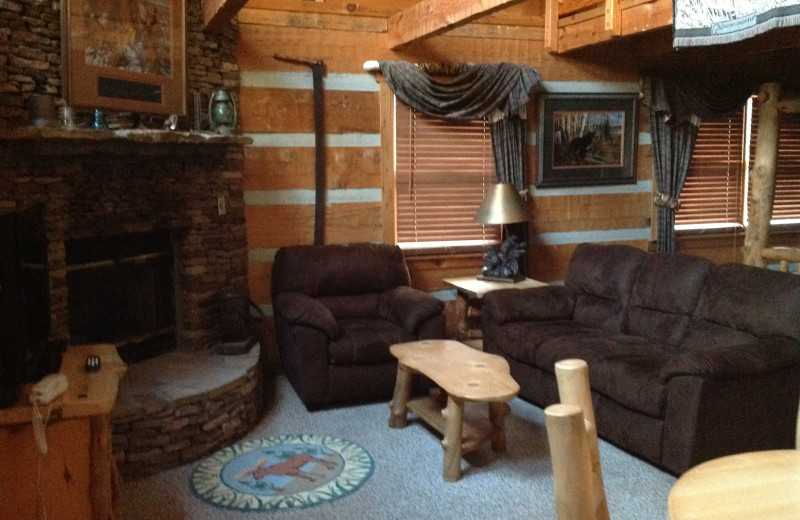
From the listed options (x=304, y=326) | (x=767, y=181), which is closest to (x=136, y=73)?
(x=304, y=326)

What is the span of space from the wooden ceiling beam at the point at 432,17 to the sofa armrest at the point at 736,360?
2007 millimetres

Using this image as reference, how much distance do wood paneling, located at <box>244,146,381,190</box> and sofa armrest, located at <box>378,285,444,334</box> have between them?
94cm

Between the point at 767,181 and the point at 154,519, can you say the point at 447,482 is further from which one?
the point at 767,181

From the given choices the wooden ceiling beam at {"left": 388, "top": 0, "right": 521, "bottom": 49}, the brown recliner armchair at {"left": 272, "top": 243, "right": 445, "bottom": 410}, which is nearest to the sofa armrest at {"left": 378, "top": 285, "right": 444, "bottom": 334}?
the brown recliner armchair at {"left": 272, "top": 243, "right": 445, "bottom": 410}

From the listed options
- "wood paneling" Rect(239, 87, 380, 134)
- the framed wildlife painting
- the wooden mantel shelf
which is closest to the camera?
the wooden mantel shelf

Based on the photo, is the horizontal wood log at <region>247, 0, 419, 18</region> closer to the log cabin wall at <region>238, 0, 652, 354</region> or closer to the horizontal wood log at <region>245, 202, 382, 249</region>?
the log cabin wall at <region>238, 0, 652, 354</region>

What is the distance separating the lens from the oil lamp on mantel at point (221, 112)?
14.9 ft

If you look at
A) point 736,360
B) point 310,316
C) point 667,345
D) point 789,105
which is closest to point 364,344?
point 310,316

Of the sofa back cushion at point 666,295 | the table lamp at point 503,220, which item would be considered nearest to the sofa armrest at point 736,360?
the sofa back cushion at point 666,295

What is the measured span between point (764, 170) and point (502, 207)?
2011mm

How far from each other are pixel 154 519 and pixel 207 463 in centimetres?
56

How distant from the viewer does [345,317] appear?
4.93 metres

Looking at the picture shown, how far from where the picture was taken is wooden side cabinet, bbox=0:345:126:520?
2.39 metres

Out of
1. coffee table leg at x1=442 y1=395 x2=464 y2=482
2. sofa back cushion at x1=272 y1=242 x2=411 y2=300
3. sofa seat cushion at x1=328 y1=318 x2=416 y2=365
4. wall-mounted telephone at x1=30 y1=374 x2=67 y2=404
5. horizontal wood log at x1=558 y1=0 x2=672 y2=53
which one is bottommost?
coffee table leg at x1=442 y1=395 x2=464 y2=482
